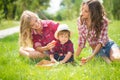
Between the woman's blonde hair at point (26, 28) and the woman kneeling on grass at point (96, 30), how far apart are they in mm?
887

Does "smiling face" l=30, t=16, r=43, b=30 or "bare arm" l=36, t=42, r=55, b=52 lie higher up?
"smiling face" l=30, t=16, r=43, b=30

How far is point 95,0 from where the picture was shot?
229 inches

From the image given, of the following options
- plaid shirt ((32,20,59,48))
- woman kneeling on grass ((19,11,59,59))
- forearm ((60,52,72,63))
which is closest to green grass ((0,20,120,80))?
forearm ((60,52,72,63))

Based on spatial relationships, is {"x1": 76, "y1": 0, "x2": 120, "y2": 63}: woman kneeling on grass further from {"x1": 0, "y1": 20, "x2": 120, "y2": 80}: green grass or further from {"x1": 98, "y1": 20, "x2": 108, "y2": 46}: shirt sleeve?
{"x1": 0, "y1": 20, "x2": 120, "y2": 80}: green grass

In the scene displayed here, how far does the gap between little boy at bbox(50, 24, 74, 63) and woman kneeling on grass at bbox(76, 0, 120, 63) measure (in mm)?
346

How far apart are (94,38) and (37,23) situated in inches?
40.8

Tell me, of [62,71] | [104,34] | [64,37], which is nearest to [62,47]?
[64,37]

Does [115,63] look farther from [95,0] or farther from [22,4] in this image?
[22,4]

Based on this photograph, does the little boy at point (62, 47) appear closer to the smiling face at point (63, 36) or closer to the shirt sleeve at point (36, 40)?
the smiling face at point (63, 36)

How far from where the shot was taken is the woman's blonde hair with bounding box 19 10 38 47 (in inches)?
233

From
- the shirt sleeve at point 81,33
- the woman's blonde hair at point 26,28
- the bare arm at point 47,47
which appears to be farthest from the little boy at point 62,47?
the woman's blonde hair at point 26,28

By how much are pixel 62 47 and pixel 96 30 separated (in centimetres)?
67

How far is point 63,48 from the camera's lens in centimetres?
600

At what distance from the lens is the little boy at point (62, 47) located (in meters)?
5.82
